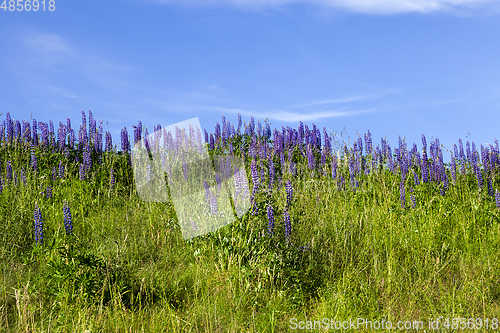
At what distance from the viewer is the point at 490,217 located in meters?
5.49

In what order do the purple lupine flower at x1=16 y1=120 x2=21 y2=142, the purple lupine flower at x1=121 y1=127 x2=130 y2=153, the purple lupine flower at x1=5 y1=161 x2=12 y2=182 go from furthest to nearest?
the purple lupine flower at x1=16 y1=120 x2=21 y2=142, the purple lupine flower at x1=121 y1=127 x2=130 y2=153, the purple lupine flower at x1=5 y1=161 x2=12 y2=182

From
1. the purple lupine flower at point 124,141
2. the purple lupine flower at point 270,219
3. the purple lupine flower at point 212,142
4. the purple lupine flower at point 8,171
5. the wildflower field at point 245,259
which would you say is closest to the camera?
the wildflower field at point 245,259

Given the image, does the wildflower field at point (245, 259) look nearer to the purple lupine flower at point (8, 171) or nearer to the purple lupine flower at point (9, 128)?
the purple lupine flower at point (8, 171)

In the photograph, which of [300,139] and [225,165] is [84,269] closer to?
[225,165]

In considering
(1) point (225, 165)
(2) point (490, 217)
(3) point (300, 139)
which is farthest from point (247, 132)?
(2) point (490, 217)

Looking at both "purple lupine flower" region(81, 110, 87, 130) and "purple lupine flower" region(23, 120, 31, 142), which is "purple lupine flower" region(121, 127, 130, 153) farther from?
"purple lupine flower" region(23, 120, 31, 142)

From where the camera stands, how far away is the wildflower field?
3.36 metres

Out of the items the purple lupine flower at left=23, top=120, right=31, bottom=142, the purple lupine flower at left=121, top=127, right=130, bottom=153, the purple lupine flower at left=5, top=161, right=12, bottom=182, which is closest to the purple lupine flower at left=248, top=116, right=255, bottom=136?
the purple lupine flower at left=121, top=127, right=130, bottom=153

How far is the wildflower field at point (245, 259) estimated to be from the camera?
132 inches

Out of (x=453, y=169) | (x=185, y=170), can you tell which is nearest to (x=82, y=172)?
(x=185, y=170)

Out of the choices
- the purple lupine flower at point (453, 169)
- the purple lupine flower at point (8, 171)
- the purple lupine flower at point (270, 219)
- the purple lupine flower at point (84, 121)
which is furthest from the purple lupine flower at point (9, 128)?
the purple lupine flower at point (453, 169)

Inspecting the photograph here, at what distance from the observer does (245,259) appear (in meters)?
3.94

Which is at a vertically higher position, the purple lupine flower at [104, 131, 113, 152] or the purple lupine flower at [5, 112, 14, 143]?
the purple lupine flower at [5, 112, 14, 143]

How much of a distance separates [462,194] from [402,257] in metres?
2.96
